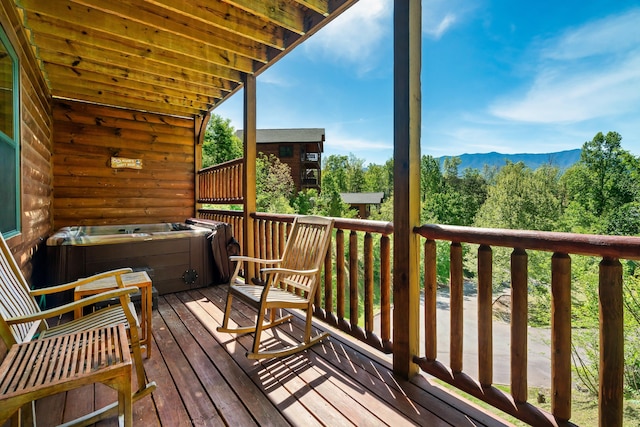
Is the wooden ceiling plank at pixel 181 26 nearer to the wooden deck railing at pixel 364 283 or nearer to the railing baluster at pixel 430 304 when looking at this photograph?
the wooden deck railing at pixel 364 283

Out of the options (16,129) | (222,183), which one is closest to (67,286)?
(16,129)

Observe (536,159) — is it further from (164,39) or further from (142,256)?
(142,256)

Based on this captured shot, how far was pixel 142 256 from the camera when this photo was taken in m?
3.57

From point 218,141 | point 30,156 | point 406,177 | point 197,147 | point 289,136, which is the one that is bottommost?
point 406,177

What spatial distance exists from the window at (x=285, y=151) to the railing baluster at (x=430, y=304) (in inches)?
981

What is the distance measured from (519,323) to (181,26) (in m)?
3.51

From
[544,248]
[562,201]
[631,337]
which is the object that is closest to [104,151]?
[544,248]

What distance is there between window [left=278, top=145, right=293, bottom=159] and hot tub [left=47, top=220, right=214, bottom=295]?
2267 cm

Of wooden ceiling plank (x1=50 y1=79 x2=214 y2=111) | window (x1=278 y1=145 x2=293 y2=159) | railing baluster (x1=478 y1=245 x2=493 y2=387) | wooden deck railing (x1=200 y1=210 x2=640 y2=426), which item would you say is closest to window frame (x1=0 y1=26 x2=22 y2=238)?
wooden ceiling plank (x1=50 y1=79 x2=214 y2=111)

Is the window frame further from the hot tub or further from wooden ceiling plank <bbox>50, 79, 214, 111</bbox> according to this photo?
wooden ceiling plank <bbox>50, 79, 214, 111</bbox>

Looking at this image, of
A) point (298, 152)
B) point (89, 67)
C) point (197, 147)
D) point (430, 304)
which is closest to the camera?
point (430, 304)

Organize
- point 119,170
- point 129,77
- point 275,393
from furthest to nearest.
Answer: point 119,170, point 129,77, point 275,393

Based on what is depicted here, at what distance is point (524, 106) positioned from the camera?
4078 centimetres

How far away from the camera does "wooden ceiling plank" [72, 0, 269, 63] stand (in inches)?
104
